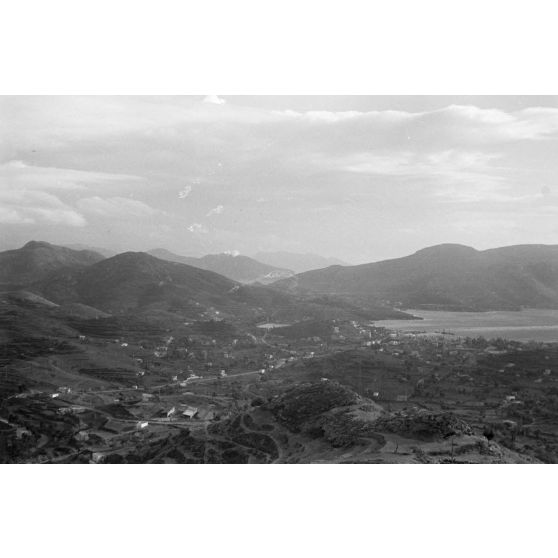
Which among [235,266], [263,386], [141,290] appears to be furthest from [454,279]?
[141,290]

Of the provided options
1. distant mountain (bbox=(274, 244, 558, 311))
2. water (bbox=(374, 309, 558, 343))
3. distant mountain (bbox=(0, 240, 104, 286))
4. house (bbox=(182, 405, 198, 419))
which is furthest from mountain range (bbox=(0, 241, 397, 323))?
house (bbox=(182, 405, 198, 419))

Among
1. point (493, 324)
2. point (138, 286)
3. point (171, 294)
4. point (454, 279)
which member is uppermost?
point (454, 279)

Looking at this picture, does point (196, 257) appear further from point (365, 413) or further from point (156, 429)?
point (365, 413)

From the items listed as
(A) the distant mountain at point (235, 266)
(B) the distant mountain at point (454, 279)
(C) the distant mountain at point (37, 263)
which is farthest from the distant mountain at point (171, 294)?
(B) the distant mountain at point (454, 279)

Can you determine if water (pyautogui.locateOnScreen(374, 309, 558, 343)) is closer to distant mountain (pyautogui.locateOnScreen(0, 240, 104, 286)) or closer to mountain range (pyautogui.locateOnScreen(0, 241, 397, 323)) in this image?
mountain range (pyautogui.locateOnScreen(0, 241, 397, 323))

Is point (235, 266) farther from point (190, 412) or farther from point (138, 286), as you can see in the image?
point (190, 412)
